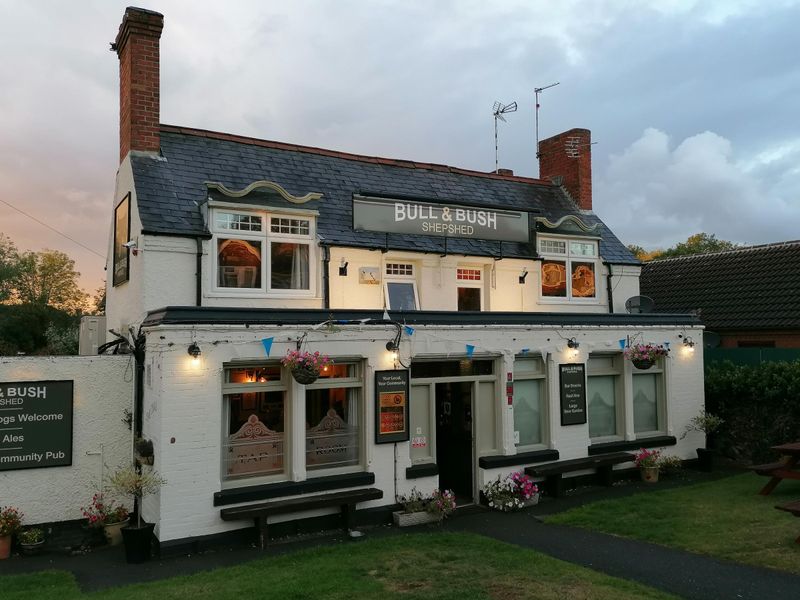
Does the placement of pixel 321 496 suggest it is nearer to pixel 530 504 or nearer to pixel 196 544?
pixel 196 544

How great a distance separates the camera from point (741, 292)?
61.3ft

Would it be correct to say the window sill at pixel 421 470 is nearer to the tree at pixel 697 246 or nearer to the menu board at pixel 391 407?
the menu board at pixel 391 407

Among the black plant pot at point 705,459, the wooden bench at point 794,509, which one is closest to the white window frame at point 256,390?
the wooden bench at point 794,509

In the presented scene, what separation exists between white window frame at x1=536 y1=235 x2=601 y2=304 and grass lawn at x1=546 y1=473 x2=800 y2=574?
4910 millimetres

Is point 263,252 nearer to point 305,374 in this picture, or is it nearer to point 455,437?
point 305,374

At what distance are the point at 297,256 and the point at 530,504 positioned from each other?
20.9 ft

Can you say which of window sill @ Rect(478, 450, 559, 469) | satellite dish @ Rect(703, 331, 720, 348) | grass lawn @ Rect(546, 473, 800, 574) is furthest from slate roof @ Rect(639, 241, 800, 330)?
window sill @ Rect(478, 450, 559, 469)

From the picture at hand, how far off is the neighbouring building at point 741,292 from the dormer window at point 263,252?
11.6m

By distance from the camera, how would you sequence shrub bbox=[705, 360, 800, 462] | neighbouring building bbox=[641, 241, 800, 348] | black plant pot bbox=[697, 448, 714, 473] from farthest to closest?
neighbouring building bbox=[641, 241, 800, 348] → black plant pot bbox=[697, 448, 714, 473] → shrub bbox=[705, 360, 800, 462]

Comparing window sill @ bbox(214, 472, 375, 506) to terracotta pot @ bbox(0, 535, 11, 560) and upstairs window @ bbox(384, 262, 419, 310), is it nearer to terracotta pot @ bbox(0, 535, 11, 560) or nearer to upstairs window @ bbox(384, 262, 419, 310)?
terracotta pot @ bbox(0, 535, 11, 560)

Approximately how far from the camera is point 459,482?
38.4ft

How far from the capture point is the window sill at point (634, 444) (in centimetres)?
1263

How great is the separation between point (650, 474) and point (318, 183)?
938cm

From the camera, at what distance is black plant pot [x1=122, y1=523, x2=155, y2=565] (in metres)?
8.30
